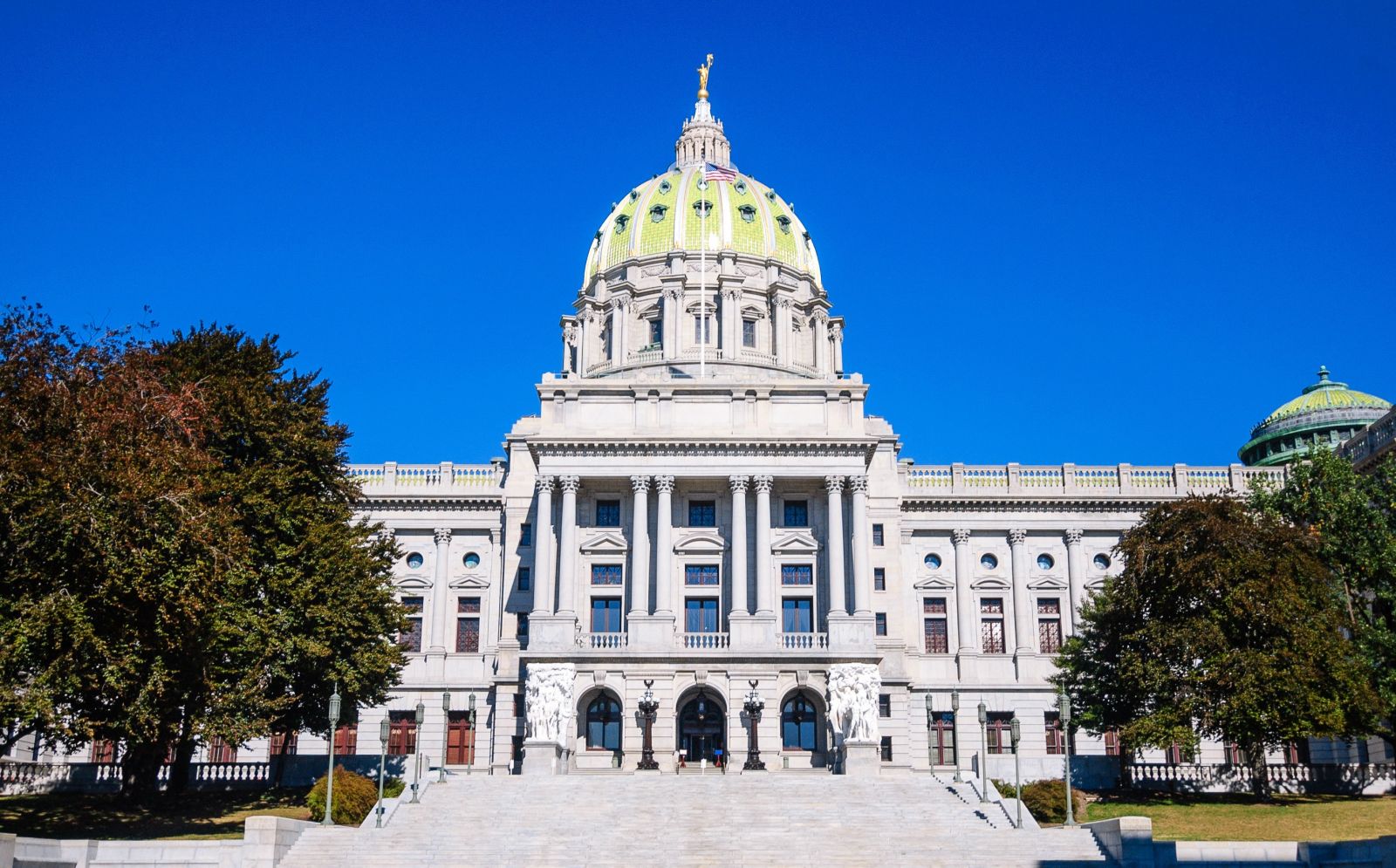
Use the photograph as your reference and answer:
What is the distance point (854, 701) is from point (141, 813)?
27034mm

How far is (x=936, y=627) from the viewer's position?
74.8 meters

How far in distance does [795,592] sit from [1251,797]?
21.9 meters

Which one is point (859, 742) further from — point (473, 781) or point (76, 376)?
point (76, 376)

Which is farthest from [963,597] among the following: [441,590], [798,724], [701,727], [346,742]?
[346,742]

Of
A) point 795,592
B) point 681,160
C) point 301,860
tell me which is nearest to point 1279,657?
point 795,592

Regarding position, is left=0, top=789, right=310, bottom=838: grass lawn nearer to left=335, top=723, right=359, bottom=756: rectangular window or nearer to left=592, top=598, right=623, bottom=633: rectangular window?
left=592, top=598, right=623, bottom=633: rectangular window

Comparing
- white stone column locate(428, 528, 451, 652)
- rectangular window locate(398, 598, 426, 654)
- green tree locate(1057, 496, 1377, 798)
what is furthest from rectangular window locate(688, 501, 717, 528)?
green tree locate(1057, 496, 1377, 798)

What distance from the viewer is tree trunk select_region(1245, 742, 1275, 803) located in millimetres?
49344

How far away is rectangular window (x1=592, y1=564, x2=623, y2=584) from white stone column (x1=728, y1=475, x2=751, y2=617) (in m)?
5.59

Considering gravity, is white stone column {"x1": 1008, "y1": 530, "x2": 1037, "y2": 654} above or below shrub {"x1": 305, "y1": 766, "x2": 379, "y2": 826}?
above

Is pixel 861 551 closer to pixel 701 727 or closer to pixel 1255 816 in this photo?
pixel 701 727

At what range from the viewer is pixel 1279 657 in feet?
159

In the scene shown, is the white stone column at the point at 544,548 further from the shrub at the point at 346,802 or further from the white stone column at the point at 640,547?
the shrub at the point at 346,802

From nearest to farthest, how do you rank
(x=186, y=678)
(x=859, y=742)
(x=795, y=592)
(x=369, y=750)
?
(x=186, y=678), (x=859, y=742), (x=795, y=592), (x=369, y=750)
